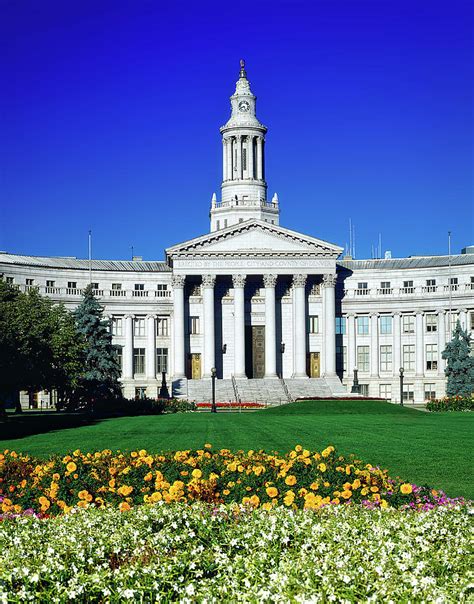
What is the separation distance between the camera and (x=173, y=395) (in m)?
86.6

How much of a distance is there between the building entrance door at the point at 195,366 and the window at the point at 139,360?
Result: 6.64m

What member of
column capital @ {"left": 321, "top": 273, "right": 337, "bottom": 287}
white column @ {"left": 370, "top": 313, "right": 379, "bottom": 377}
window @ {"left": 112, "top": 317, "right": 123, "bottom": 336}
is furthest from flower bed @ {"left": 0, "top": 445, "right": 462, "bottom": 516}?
white column @ {"left": 370, "top": 313, "right": 379, "bottom": 377}

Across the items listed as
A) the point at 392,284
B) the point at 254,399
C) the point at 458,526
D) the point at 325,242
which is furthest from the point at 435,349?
the point at 458,526

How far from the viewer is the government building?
91.0 m

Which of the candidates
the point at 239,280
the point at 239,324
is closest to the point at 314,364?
the point at 239,324

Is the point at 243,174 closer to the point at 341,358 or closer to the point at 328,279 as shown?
the point at 328,279

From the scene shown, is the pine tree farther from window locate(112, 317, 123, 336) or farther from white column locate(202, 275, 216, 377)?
window locate(112, 317, 123, 336)

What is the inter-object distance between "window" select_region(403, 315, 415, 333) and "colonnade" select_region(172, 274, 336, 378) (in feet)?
33.9

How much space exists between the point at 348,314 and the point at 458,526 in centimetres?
8450

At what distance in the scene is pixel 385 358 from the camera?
98812 millimetres

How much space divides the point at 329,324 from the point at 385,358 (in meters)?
10.1

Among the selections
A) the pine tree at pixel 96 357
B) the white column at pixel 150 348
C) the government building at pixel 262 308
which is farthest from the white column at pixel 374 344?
the pine tree at pixel 96 357

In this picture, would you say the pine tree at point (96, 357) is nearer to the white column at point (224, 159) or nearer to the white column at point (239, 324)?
the white column at point (239, 324)

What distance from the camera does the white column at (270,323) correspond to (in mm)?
91125
